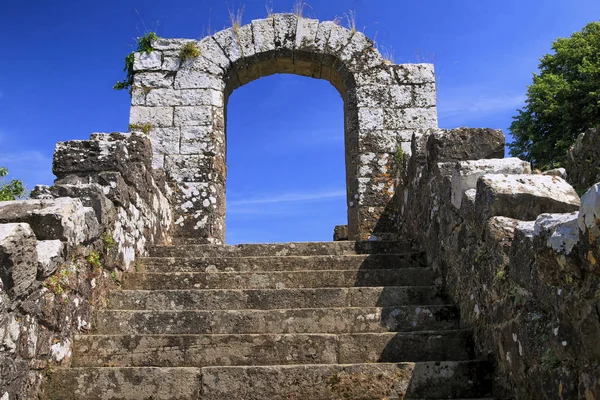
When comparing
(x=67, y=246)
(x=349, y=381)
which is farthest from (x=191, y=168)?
(x=349, y=381)

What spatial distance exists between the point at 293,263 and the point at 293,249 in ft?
1.81

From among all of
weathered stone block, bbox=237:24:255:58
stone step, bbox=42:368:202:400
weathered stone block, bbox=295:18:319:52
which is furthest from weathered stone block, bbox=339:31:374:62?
stone step, bbox=42:368:202:400

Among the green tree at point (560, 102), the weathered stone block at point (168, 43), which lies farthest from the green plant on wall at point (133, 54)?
the green tree at point (560, 102)

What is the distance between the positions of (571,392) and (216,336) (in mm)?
2262

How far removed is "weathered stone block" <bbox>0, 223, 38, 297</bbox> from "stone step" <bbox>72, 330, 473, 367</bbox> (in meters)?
0.89

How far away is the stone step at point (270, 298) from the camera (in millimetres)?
4488

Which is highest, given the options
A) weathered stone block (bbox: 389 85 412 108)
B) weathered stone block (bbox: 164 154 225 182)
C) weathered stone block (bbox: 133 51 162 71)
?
weathered stone block (bbox: 133 51 162 71)

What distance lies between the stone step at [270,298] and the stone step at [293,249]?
1.21 meters

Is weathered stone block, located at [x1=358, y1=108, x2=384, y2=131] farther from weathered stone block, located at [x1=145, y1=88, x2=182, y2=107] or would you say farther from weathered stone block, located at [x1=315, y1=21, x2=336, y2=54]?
weathered stone block, located at [x1=145, y1=88, x2=182, y2=107]

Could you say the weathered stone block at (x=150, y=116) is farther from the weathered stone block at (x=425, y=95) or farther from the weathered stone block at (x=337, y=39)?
the weathered stone block at (x=425, y=95)

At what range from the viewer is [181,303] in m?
4.55

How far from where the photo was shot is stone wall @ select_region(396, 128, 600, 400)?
2.26 metres

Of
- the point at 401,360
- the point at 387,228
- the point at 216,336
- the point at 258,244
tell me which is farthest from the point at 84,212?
the point at 387,228

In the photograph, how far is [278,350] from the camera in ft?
12.6
